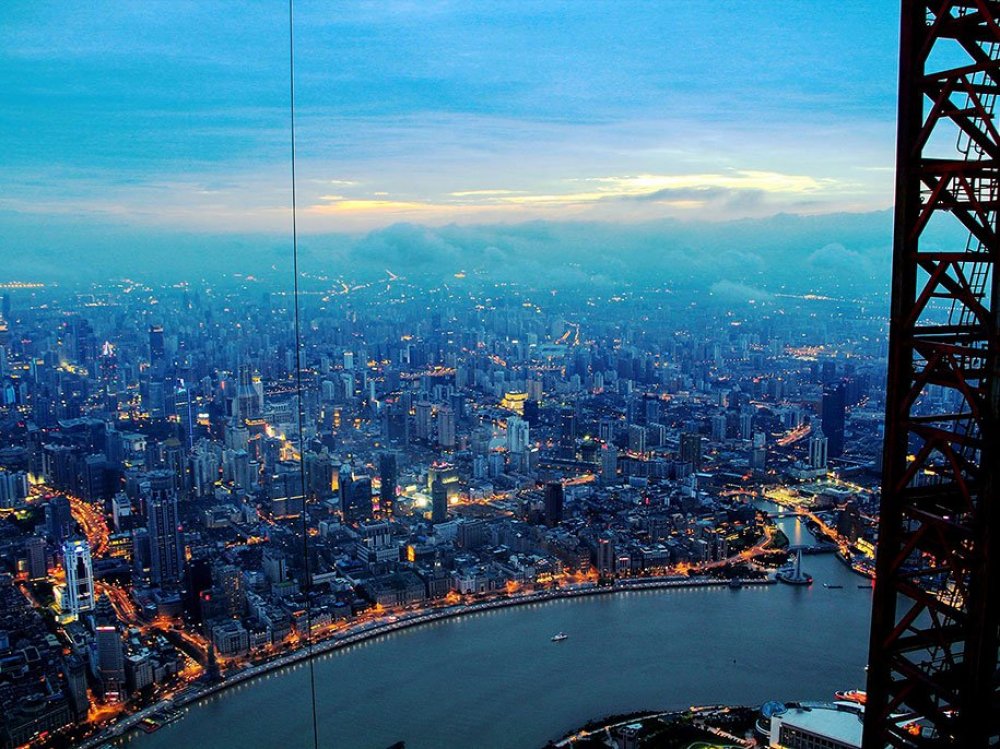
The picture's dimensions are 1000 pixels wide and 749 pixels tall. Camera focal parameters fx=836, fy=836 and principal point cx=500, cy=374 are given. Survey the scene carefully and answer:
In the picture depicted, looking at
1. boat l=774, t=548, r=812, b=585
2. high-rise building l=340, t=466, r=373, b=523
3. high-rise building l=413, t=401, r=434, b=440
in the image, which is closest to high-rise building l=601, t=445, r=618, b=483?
high-rise building l=413, t=401, r=434, b=440

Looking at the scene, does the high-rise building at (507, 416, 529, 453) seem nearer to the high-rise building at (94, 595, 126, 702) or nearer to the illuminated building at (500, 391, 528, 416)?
the illuminated building at (500, 391, 528, 416)

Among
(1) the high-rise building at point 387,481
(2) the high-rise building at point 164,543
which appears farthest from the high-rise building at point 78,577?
(1) the high-rise building at point 387,481

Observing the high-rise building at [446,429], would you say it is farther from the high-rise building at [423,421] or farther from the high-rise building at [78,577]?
the high-rise building at [78,577]

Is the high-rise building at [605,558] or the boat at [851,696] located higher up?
the boat at [851,696]

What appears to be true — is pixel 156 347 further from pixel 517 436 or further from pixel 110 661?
pixel 110 661

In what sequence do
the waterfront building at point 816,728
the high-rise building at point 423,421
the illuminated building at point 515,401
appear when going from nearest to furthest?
the waterfront building at point 816,728 → the high-rise building at point 423,421 → the illuminated building at point 515,401
